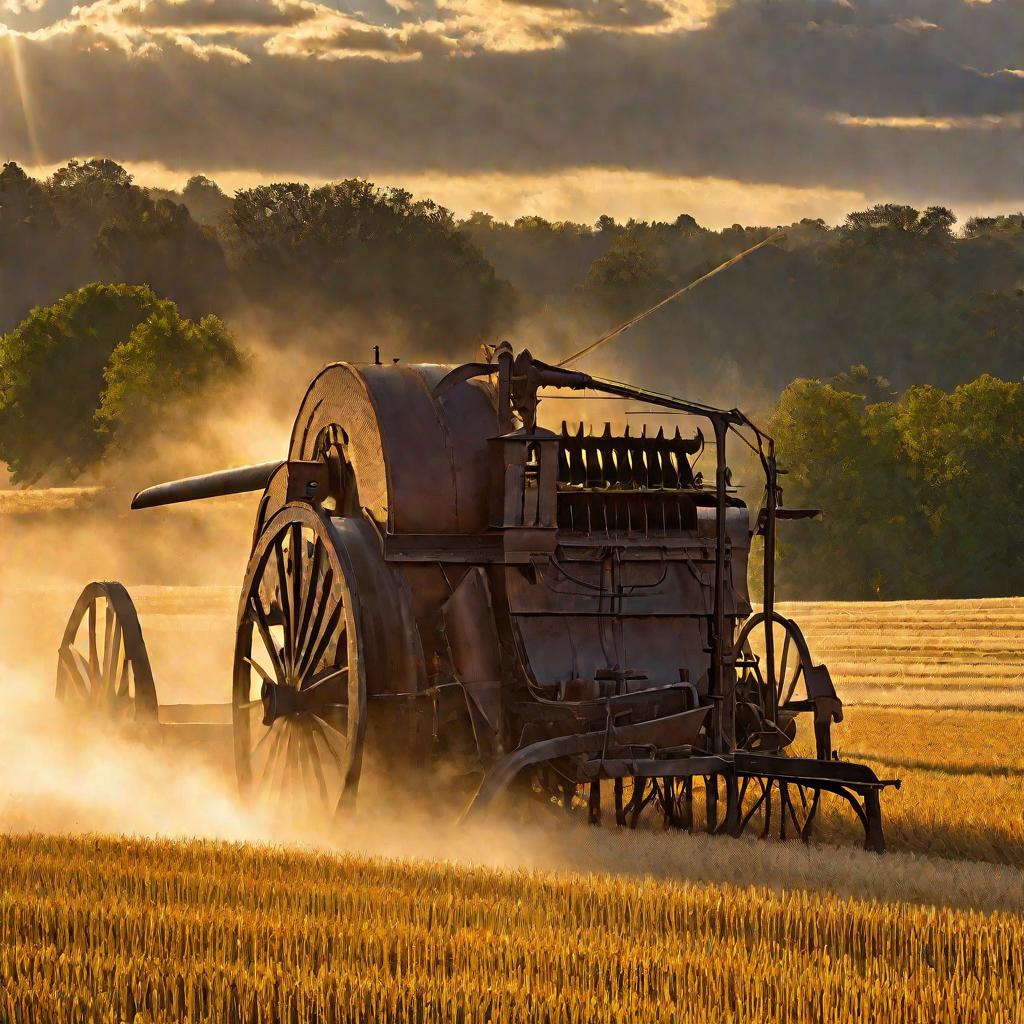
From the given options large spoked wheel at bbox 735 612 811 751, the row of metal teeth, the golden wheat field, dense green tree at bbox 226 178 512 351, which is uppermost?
dense green tree at bbox 226 178 512 351

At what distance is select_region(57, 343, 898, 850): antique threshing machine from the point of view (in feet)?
41.5

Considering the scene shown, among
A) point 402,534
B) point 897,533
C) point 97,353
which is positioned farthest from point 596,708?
point 97,353

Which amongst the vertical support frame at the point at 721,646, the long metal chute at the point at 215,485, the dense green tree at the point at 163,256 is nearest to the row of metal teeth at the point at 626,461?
the vertical support frame at the point at 721,646

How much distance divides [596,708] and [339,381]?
3.29 m

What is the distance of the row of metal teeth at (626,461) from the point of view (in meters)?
13.8

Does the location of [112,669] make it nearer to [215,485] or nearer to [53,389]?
[215,485]

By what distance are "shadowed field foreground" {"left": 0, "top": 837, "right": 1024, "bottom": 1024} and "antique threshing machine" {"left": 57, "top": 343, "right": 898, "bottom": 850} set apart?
232 centimetres

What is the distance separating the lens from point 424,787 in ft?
42.4

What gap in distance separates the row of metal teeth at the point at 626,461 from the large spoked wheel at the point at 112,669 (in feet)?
13.3

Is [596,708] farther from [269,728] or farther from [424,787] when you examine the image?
[269,728]

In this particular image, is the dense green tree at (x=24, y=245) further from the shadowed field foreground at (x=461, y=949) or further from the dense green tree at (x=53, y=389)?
the shadowed field foreground at (x=461, y=949)

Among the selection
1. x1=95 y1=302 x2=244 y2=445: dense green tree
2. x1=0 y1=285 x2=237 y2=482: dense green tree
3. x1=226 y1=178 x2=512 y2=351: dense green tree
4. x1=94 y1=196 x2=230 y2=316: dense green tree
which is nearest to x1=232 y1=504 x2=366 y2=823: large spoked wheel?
x1=95 y1=302 x2=244 y2=445: dense green tree

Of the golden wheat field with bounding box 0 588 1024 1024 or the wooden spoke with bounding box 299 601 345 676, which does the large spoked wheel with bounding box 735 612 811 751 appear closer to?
the golden wheat field with bounding box 0 588 1024 1024

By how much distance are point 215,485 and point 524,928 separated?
9176 mm
